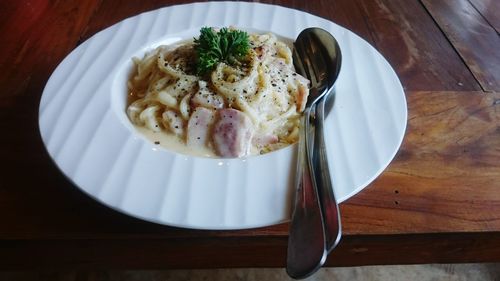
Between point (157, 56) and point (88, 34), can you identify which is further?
point (88, 34)

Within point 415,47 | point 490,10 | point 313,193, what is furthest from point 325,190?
point 490,10

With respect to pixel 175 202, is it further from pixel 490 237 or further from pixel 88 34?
pixel 88 34

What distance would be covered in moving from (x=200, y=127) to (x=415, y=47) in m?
0.70

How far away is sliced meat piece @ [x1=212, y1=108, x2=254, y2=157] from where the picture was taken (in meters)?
0.89

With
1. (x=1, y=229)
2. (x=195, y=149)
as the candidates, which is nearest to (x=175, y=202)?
(x=195, y=149)

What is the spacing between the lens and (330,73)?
104 cm

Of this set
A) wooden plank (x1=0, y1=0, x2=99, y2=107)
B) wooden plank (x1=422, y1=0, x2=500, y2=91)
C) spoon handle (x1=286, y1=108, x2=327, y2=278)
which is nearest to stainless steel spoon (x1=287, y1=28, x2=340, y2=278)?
spoon handle (x1=286, y1=108, x2=327, y2=278)

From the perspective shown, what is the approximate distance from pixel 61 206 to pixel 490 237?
0.76m

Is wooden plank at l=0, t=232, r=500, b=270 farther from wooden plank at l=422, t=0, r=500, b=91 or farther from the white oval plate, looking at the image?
wooden plank at l=422, t=0, r=500, b=91

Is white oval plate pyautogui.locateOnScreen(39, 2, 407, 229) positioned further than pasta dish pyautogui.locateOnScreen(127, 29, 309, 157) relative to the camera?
No

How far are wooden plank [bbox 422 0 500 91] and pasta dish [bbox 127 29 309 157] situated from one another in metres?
0.49

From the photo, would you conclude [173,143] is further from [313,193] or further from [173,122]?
[313,193]

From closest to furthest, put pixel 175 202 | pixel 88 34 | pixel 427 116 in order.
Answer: pixel 175 202 < pixel 427 116 < pixel 88 34

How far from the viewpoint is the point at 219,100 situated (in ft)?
3.22
